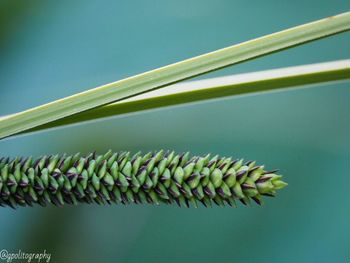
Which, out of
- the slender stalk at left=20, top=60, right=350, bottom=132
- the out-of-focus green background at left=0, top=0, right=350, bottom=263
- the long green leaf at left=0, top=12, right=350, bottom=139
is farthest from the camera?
the out-of-focus green background at left=0, top=0, right=350, bottom=263

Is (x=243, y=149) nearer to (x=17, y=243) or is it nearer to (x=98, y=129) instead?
(x=98, y=129)

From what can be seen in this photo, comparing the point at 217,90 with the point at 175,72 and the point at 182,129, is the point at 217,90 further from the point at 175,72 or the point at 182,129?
the point at 182,129

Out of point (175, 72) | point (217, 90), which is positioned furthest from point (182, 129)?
point (175, 72)

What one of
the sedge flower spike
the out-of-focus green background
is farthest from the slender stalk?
the out-of-focus green background

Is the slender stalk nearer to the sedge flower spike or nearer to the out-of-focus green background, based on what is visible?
the sedge flower spike

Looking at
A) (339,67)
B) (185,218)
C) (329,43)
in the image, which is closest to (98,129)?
(185,218)

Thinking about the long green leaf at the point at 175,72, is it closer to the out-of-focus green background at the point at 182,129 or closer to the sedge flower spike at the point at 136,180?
the sedge flower spike at the point at 136,180
